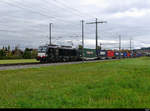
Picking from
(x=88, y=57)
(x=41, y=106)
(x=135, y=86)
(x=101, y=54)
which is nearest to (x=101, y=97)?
(x=41, y=106)

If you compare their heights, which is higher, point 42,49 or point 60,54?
point 42,49

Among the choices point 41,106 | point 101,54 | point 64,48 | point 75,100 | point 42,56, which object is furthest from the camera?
point 101,54

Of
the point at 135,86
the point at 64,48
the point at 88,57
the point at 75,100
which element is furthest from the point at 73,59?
the point at 75,100

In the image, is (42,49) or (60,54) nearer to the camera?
(42,49)

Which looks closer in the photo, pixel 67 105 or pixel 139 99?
pixel 67 105

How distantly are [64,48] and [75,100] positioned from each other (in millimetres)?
35178

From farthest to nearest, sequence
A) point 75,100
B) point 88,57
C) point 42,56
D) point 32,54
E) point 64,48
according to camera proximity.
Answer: point 32,54, point 88,57, point 64,48, point 42,56, point 75,100

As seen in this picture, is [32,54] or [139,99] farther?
[32,54]

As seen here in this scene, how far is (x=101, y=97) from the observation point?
703 centimetres

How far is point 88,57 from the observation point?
176 ft

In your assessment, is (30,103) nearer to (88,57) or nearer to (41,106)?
(41,106)

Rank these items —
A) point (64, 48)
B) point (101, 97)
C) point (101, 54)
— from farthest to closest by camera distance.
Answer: point (101, 54), point (64, 48), point (101, 97)

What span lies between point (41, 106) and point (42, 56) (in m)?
30.8

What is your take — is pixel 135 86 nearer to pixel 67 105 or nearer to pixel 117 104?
pixel 117 104
